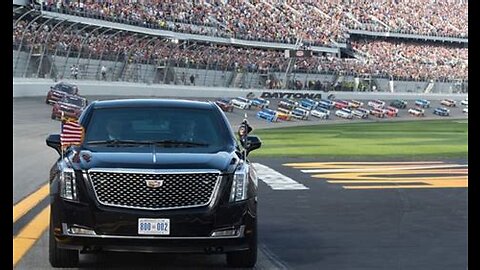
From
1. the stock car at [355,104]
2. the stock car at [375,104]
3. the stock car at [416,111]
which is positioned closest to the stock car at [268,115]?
the stock car at [355,104]

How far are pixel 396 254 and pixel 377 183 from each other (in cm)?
807

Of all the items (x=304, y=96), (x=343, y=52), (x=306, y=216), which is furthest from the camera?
(x=343, y=52)

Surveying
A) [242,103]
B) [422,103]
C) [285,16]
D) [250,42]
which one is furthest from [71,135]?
[285,16]

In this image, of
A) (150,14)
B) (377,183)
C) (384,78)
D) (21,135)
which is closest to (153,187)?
(377,183)

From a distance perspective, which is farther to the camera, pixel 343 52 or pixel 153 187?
pixel 343 52

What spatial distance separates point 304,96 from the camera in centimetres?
7381

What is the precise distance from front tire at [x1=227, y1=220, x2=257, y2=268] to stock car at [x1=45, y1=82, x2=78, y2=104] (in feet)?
116

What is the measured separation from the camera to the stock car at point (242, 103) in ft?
197

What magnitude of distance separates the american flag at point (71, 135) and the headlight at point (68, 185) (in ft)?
2.66

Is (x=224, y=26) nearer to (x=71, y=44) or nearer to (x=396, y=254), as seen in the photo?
(x=71, y=44)

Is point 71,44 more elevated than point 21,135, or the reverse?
point 71,44

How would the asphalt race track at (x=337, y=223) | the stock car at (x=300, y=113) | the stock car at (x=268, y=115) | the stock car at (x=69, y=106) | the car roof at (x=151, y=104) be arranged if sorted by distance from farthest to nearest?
the stock car at (x=300, y=113) → the stock car at (x=268, y=115) → the stock car at (x=69, y=106) → the car roof at (x=151, y=104) → the asphalt race track at (x=337, y=223)

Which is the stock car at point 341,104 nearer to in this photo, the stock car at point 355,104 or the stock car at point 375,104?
the stock car at point 355,104
